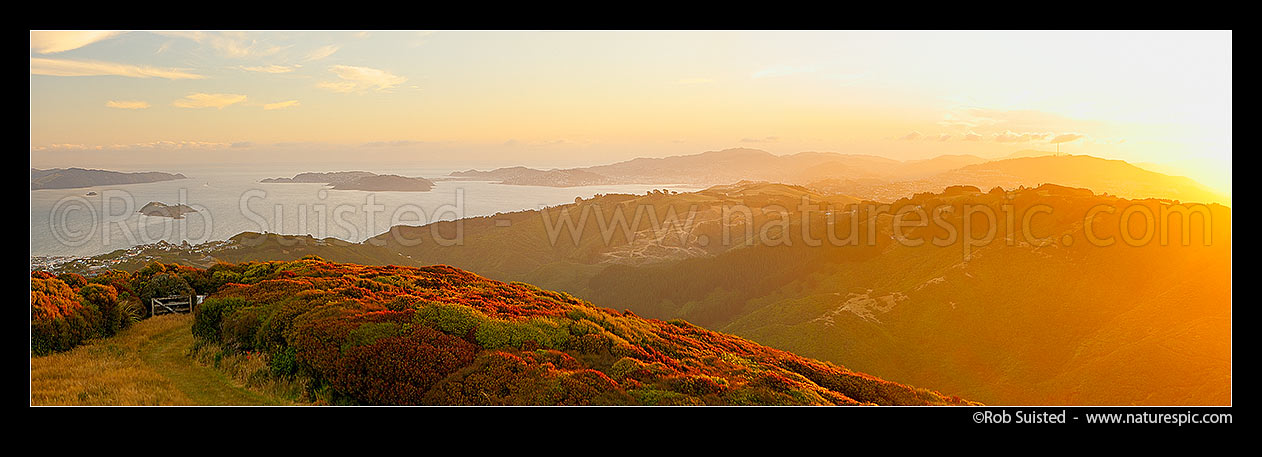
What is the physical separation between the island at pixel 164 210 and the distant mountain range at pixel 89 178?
644cm

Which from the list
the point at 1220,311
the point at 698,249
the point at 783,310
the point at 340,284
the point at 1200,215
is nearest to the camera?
the point at 340,284

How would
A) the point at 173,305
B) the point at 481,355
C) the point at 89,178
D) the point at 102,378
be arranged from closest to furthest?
the point at 481,355, the point at 102,378, the point at 173,305, the point at 89,178

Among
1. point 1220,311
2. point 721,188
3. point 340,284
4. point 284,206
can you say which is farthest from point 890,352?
point 721,188

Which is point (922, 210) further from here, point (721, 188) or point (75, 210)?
point (75, 210)

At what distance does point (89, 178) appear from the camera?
32.1 metres

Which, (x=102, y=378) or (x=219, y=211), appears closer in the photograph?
(x=102, y=378)

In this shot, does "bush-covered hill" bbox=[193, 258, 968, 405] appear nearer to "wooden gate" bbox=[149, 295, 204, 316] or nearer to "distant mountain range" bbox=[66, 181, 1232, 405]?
"wooden gate" bbox=[149, 295, 204, 316]

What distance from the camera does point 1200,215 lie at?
7244 cm

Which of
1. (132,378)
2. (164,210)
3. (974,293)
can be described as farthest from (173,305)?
(974,293)

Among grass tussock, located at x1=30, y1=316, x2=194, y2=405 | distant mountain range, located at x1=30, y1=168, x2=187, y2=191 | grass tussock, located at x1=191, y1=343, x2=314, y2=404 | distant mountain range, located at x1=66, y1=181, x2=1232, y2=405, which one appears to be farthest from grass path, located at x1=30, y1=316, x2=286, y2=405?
distant mountain range, located at x1=66, y1=181, x2=1232, y2=405

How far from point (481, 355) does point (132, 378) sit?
720cm

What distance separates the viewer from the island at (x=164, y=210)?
43.7m

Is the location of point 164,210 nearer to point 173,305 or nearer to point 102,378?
point 173,305

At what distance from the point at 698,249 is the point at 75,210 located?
123 m
